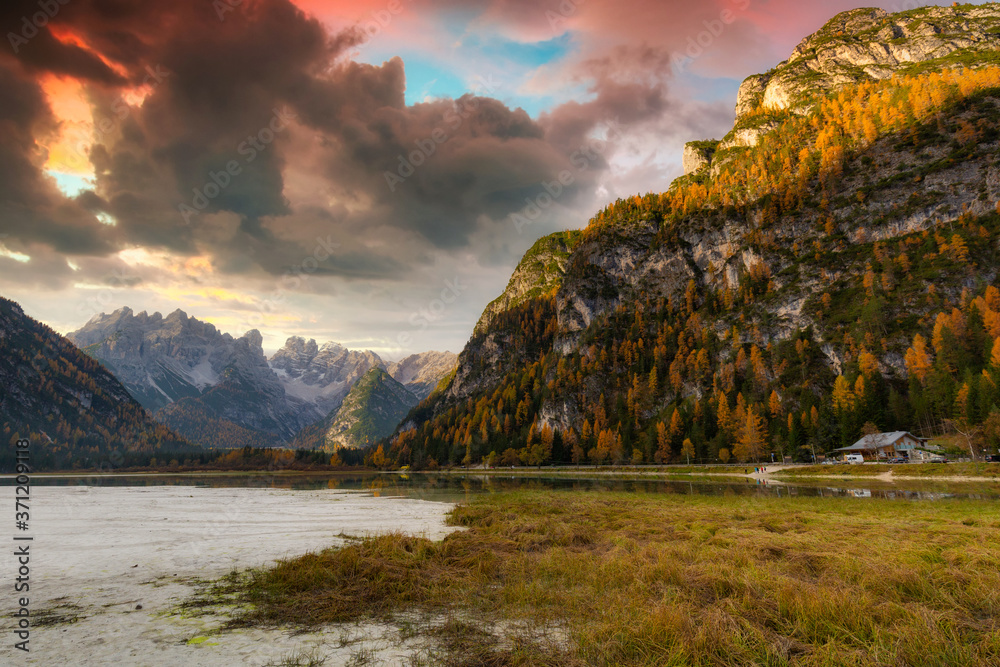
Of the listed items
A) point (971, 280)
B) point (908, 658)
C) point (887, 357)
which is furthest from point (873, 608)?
point (971, 280)

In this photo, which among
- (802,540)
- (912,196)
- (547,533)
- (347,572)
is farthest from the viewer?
(912,196)

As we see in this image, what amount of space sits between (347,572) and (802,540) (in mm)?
16263

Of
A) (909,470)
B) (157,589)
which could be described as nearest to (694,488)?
(909,470)

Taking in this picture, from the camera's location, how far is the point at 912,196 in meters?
150

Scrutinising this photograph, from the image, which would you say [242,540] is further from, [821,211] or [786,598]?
[821,211]

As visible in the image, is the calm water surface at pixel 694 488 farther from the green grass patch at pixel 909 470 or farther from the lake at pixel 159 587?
the lake at pixel 159 587

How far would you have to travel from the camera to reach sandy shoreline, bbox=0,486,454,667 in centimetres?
730

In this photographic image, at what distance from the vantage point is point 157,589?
1164cm

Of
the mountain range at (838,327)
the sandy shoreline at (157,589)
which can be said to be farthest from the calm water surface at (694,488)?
the mountain range at (838,327)

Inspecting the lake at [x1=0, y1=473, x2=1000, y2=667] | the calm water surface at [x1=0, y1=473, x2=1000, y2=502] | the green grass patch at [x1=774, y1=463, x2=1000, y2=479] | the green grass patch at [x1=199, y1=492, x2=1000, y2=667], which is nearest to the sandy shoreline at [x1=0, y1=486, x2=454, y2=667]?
the lake at [x1=0, y1=473, x2=1000, y2=667]

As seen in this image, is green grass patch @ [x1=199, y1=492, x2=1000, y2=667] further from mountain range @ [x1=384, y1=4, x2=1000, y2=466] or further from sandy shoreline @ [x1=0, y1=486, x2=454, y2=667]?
mountain range @ [x1=384, y1=4, x2=1000, y2=466]

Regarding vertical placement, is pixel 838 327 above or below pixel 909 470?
above

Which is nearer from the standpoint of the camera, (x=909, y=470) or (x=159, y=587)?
(x=159, y=587)

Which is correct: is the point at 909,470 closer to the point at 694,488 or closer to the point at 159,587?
the point at 694,488
